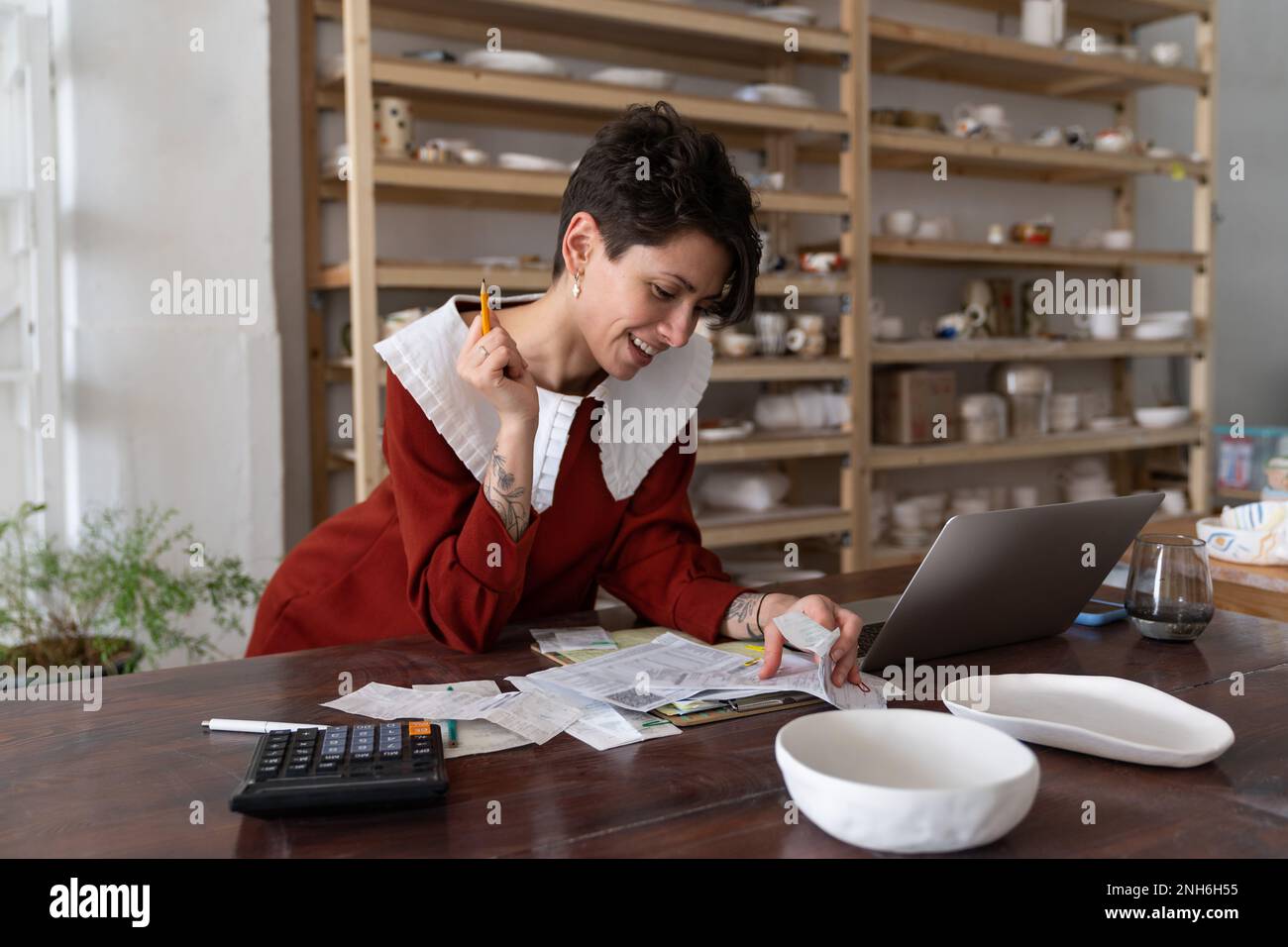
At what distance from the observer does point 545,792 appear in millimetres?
920

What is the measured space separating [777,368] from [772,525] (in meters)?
0.46

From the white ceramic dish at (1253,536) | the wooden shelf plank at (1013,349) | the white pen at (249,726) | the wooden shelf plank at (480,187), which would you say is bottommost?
the white pen at (249,726)

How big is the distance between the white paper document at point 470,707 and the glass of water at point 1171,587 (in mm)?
729

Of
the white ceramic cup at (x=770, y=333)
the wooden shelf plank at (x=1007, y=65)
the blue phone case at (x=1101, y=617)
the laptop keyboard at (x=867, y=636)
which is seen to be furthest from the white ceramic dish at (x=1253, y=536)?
the wooden shelf plank at (x=1007, y=65)

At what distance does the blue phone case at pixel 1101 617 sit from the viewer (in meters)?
1.47

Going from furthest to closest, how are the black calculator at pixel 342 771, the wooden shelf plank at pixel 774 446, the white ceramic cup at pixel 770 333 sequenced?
the white ceramic cup at pixel 770 333
the wooden shelf plank at pixel 774 446
the black calculator at pixel 342 771

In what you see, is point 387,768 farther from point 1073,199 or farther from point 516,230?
point 1073,199

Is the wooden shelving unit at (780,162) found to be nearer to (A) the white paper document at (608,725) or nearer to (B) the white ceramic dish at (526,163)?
(B) the white ceramic dish at (526,163)

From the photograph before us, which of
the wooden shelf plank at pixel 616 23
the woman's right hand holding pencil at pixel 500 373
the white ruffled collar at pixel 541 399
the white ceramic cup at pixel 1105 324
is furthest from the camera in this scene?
the white ceramic cup at pixel 1105 324

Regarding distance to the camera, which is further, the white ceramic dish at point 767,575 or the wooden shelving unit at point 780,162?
the white ceramic dish at point 767,575

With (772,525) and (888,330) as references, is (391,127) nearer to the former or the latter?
(772,525)

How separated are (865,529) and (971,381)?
103cm

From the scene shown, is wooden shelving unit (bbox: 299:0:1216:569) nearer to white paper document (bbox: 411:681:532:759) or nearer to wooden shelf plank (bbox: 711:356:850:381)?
wooden shelf plank (bbox: 711:356:850:381)

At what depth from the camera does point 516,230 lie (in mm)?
3430
